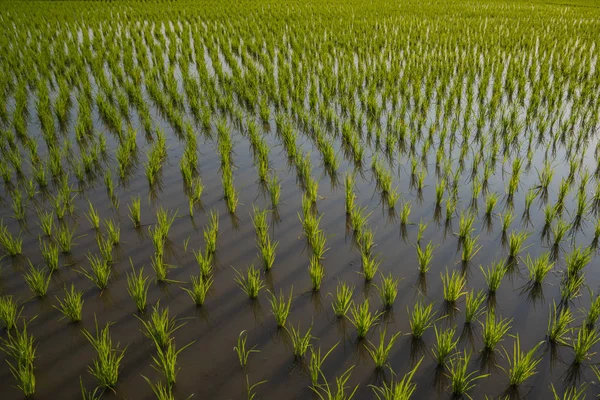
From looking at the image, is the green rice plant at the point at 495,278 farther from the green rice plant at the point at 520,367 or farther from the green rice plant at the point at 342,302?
the green rice plant at the point at 342,302

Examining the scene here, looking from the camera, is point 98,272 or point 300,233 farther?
point 300,233

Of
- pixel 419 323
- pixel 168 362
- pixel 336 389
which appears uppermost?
pixel 168 362

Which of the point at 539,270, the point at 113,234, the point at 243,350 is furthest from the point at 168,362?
the point at 539,270

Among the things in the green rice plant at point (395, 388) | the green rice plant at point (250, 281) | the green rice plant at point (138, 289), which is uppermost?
the green rice plant at point (138, 289)

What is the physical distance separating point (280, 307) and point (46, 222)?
5.95ft

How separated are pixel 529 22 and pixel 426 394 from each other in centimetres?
1232

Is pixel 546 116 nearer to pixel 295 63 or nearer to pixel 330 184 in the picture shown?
pixel 330 184

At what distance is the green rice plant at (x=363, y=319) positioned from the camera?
210 centimetres

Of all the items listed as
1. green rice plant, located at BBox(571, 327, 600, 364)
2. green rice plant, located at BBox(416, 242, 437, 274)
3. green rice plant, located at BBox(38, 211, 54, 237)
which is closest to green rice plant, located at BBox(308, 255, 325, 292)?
green rice plant, located at BBox(416, 242, 437, 274)

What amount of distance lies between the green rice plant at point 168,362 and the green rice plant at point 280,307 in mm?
446

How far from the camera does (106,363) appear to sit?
184 centimetres

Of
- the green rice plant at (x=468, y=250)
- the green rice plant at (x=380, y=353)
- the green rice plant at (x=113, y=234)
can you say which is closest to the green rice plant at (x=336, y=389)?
the green rice plant at (x=380, y=353)

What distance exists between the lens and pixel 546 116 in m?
4.91

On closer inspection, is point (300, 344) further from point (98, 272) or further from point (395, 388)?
point (98, 272)
